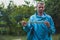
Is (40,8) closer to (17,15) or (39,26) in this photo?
(39,26)

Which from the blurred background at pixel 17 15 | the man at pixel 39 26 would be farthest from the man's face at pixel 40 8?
the blurred background at pixel 17 15

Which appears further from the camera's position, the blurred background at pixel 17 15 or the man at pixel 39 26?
the blurred background at pixel 17 15

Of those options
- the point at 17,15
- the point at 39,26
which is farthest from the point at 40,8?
the point at 17,15

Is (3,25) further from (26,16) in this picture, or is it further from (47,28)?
(47,28)

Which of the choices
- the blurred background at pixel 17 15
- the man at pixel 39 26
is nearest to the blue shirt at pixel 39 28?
the man at pixel 39 26

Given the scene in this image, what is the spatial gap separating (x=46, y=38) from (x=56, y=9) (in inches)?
384

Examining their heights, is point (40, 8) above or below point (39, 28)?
above

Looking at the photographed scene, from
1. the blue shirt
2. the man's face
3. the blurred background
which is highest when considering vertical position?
the man's face

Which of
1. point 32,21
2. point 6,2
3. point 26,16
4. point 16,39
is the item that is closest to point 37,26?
point 32,21

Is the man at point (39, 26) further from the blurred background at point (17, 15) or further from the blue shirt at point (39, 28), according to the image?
the blurred background at point (17, 15)

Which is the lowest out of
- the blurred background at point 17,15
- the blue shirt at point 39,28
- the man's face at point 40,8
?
the blurred background at point 17,15

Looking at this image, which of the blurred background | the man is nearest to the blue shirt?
the man

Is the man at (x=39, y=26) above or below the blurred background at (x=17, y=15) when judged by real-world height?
above

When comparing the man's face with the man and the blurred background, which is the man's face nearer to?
the man
